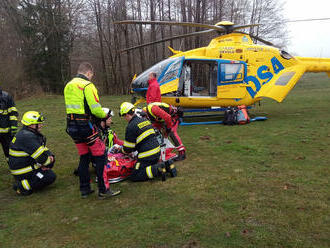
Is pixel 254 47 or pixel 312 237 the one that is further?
pixel 254 47

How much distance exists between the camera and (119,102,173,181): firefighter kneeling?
4168 millimetres

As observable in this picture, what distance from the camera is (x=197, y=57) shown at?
27.9 feet

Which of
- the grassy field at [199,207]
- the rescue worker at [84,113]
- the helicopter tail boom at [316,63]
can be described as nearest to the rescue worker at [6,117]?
the grassy field at [199,207]

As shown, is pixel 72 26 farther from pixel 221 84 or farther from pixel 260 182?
pixel 260 182

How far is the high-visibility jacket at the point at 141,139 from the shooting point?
13.6ft

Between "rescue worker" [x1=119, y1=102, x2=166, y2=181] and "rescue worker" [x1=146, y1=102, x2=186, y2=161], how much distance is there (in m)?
0.62

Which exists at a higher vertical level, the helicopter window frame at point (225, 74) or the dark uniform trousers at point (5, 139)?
the helicopter window frame at point (225, 74)

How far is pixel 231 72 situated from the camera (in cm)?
862

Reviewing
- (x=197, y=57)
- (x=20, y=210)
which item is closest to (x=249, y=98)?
(x=197, y=57)

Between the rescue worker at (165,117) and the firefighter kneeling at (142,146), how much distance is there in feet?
2.03

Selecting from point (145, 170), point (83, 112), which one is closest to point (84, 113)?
point (83, 112)

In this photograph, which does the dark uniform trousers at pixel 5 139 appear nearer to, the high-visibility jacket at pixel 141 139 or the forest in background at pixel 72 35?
the high-visibility jacket at pixel 141 139

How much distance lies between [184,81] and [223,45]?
77.2 inches

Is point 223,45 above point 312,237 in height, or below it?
above
